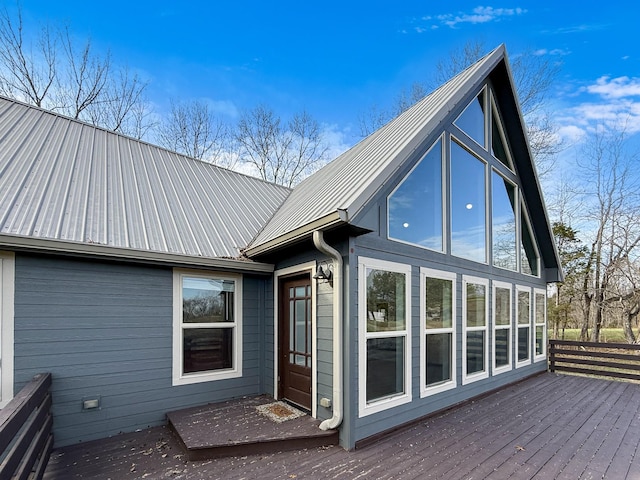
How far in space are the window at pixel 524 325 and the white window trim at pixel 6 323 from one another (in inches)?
321

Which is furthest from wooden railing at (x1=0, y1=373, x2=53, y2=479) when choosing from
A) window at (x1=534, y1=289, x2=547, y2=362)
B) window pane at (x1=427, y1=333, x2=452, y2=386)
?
window at (x1=534, y1=289, x2=547, y2=362)

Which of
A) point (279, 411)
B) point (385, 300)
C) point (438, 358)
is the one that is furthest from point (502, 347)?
point (279, 411)

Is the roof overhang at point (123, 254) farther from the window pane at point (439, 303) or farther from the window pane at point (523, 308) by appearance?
the window pane at point (523, 308)

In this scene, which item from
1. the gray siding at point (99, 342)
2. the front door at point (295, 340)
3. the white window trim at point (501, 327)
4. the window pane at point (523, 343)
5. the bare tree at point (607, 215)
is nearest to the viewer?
the gray siding at point (99, 342)

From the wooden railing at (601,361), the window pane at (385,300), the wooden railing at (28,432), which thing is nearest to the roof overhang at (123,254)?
the wooden railing at (28,432)

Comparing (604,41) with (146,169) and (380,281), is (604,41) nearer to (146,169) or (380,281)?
(380,281)

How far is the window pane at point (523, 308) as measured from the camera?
752cm

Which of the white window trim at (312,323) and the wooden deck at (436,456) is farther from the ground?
the white window trim at (312,323)

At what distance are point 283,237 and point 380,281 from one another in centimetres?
130

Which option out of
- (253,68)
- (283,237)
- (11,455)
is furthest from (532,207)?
(253,68)

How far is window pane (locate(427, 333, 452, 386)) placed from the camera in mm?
4977

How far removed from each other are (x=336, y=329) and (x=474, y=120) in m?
4.93

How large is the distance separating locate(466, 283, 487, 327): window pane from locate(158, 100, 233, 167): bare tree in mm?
11674

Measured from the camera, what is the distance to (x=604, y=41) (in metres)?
10.7
